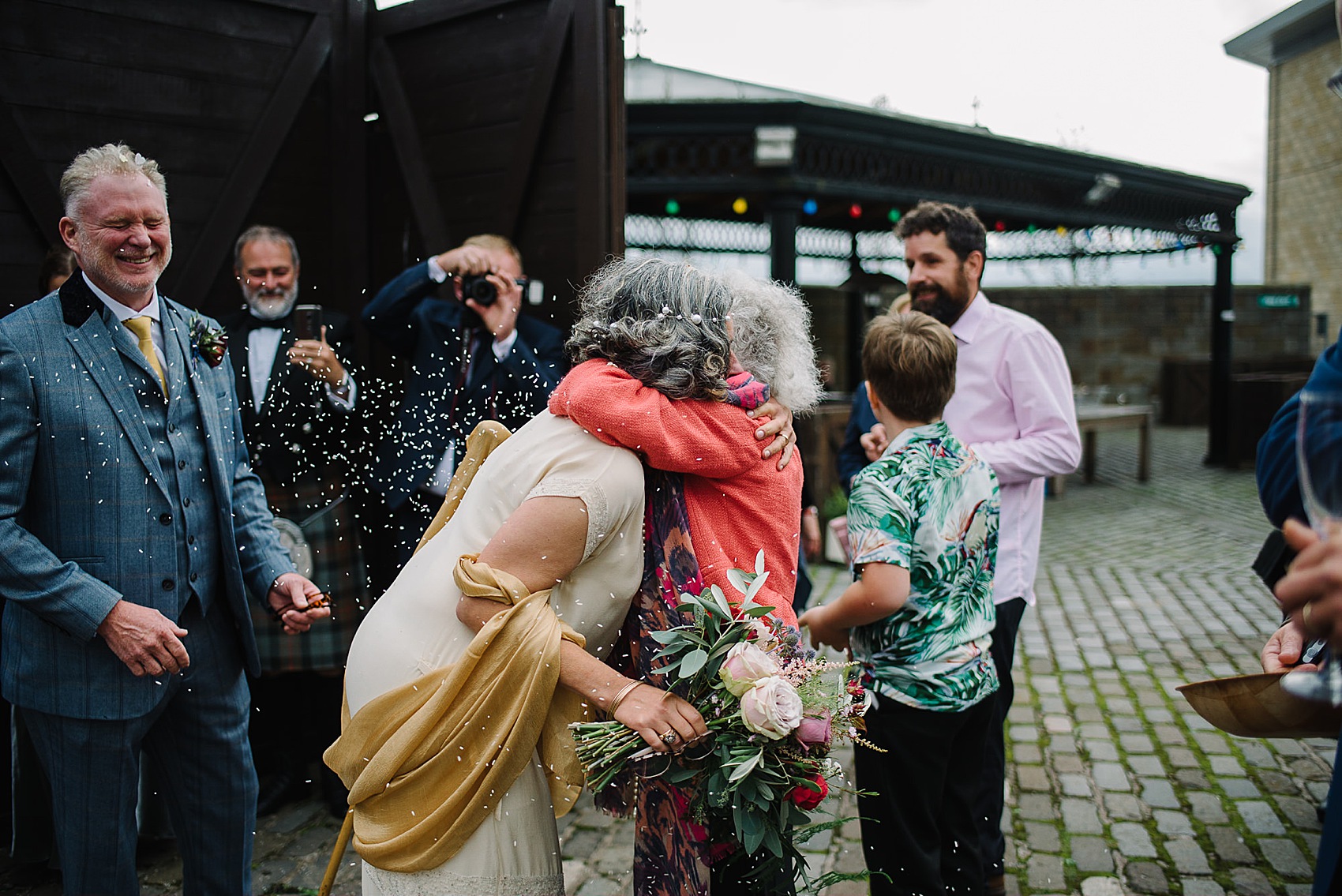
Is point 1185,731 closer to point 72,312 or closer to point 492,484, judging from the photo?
point 492,484

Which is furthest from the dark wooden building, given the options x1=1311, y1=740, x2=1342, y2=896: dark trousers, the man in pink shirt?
x1=1311, y1=740, x2=1342, y2=896: dark trousers

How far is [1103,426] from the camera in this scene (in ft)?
38.7

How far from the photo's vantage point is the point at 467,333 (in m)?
3.74

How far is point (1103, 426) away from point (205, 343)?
1132cm

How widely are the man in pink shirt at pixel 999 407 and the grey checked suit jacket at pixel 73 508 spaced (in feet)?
7.76

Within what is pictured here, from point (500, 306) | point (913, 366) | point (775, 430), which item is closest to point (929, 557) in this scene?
point (913, 366)

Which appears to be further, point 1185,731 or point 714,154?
point 714,154

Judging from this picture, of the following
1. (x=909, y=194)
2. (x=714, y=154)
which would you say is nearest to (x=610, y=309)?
(x=714, y=154)

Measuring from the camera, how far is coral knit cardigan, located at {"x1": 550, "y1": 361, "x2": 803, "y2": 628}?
180 cm

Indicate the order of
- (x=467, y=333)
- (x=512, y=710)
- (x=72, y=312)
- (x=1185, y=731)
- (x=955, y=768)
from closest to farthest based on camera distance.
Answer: (x=512, y=710) → (x=72, y=312) → (x=955, y=768) → (x=467, y=333) → (x=1185, y=731)

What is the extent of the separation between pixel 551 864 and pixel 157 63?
3.49m

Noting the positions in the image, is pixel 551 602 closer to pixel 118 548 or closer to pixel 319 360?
pixel 118 548

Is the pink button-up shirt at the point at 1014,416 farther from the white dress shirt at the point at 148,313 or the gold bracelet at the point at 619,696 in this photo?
the white dress shirt at the point at 148,313

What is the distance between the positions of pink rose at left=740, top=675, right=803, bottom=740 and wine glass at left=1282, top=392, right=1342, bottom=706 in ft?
2.59
